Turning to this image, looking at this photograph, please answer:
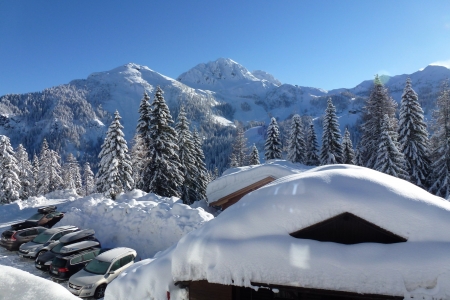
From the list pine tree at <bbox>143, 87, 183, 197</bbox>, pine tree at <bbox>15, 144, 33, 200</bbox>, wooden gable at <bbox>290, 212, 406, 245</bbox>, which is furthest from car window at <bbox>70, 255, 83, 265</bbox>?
pine tree at <bbox>15, 144, 33, 200</bbox>

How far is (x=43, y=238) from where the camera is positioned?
1574cm

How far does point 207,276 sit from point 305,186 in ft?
9.06

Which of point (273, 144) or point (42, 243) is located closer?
point (42, 243)

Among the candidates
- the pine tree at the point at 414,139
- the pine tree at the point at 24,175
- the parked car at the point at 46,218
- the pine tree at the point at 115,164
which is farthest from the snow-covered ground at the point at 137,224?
the pine tree at the point at 24,175

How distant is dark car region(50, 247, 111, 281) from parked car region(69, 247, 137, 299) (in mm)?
1000

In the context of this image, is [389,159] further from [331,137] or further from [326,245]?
[326,245]

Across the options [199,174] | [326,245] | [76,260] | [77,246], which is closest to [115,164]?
[199,174]

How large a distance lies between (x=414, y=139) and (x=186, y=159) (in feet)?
84.3

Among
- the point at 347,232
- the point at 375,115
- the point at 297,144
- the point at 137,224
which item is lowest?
the point at 137,224

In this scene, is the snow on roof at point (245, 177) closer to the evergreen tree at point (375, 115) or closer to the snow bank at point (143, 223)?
the snow bank at point (143, 223)

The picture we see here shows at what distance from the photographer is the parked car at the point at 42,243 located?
14604 millimetres

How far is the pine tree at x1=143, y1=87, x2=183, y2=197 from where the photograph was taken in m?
29.0

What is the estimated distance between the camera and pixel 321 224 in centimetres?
538

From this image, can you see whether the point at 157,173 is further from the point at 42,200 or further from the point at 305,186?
the point at 305,186
